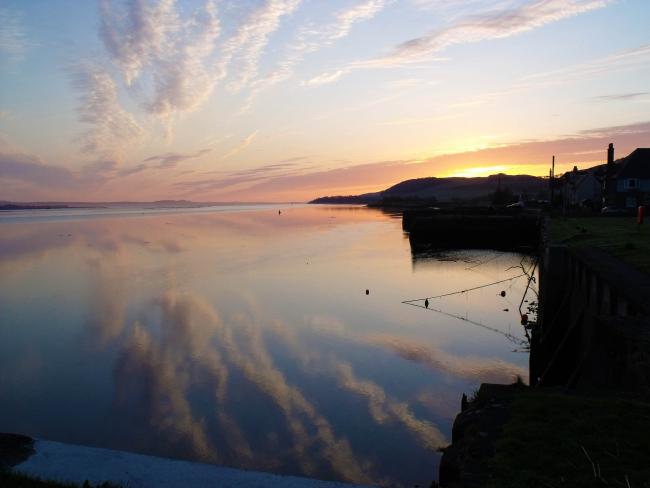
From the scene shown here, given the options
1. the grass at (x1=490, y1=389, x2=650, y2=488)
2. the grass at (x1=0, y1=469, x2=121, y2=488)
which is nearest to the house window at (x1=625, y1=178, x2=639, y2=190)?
the grass at (x1=490, y1=389, x2=650, y2=488)

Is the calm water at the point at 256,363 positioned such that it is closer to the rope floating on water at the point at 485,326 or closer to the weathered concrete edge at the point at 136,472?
the rope floating on water at the point at 485,326

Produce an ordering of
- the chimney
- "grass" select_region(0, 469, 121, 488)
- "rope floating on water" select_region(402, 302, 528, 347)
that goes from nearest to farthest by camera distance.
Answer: "grass" select_region(0, 469, 121, 488)
"rope floating on water" select_region(402, 302, 528, 347)
the chimney

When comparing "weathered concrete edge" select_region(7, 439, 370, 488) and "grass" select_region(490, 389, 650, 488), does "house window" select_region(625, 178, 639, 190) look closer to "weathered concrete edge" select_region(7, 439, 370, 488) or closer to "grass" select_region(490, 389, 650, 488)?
"grass" select_region(490, 389, 650, 488)

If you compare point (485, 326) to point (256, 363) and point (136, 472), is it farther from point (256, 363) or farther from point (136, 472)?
point (136, 472)

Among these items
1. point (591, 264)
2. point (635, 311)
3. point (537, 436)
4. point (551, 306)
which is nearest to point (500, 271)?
point (551, 306)

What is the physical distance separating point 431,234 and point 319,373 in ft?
152

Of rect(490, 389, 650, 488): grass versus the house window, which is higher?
the house window

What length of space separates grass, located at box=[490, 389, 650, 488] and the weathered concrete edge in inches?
102

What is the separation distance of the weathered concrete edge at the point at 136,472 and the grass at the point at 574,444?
2.58 m

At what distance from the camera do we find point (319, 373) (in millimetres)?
14094

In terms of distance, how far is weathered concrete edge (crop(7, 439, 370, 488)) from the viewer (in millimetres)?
7266

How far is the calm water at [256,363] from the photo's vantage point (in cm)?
1027

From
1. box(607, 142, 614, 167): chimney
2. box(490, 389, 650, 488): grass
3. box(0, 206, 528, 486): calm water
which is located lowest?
box(0, 206, 528, 486): calm water

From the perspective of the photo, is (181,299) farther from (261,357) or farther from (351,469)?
(351,469)
